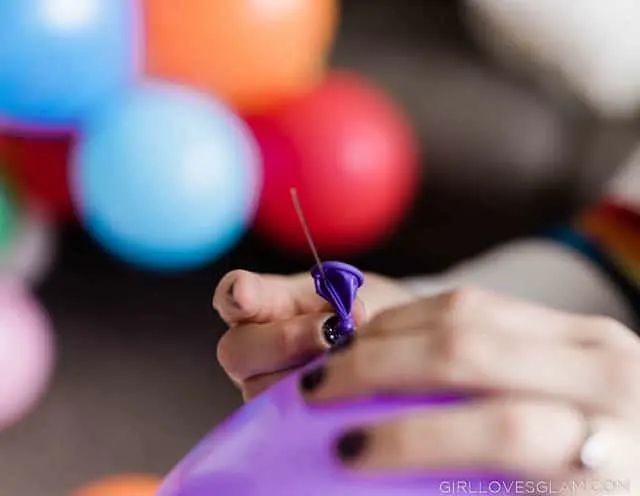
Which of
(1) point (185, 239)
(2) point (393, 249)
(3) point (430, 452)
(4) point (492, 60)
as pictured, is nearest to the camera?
(3) point (430, 452)

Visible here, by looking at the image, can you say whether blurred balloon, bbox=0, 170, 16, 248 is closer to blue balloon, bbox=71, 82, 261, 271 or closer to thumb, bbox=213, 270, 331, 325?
blue balloon, bbox=71, 82, 261, 271

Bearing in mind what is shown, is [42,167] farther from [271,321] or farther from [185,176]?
[271,321]

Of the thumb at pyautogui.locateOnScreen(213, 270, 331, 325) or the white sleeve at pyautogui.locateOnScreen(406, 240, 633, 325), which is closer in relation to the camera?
the thumb at pyautogui.locateOnScreen(213, 270, 331, 325)

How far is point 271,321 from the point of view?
1.00 ft

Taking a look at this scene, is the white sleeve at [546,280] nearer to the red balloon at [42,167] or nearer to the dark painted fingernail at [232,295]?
the dark painted fingernail at [232,295]

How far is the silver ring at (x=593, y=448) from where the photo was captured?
0.89ft

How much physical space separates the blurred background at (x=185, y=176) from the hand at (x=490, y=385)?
0.39 m

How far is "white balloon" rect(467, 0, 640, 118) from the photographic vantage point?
35.3 inches

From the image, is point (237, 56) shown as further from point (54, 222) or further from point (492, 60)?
point (492, 60)

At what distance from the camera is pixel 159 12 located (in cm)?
86

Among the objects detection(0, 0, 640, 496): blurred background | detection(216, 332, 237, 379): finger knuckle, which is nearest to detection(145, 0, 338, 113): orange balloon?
detection(0, 0, 640, 496): blurred background

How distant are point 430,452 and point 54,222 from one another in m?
0.77

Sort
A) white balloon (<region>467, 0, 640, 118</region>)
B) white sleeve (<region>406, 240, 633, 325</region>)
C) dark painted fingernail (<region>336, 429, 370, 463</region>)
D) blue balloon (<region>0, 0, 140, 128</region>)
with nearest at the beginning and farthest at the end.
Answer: dark painted fingernail (<region>336, 429, 370, 463</region>)
white sleeve (<region>406, 240, 633, 325</region>)
blue balloon (<region>0, 0, 140, 128</region>)
white balloon (<region>467, 0, 640, 118</region>)

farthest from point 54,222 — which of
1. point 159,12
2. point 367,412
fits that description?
point 367,412
